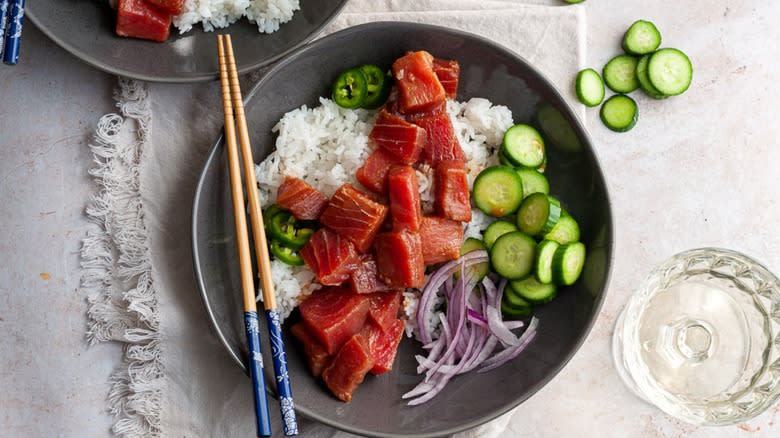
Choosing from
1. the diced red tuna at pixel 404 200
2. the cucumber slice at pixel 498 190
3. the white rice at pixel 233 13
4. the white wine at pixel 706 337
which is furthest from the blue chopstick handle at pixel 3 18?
the white wine at pixel 706 337

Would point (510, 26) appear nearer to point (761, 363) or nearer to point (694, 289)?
point (694, 289)

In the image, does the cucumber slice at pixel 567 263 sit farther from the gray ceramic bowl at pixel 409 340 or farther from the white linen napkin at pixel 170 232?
the white linen napkin at pixel 170 232

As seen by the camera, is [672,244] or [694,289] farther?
[672,244]

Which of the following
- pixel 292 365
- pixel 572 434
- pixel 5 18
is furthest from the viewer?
pixel 572 434

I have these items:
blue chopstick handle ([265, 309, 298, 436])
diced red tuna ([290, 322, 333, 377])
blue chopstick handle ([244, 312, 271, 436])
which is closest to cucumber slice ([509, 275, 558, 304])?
diced red tuna ([290, 322, 333, 377])

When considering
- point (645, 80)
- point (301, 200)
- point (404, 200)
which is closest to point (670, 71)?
point (645, 80)

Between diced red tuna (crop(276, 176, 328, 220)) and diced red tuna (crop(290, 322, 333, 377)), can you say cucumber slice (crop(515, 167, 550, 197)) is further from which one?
diced red tuna (crop(290, 322, 333, 377))

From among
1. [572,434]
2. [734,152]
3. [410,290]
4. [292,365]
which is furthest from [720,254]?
[292,365]

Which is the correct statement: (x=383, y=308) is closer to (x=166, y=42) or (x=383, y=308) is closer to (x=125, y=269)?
(x=125, y=269)
